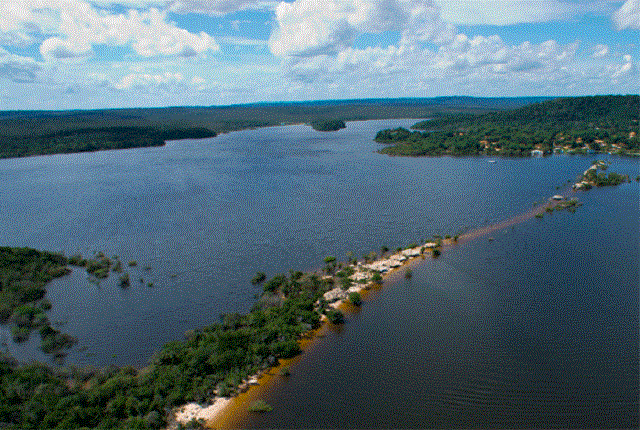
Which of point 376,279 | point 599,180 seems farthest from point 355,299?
point 599,180

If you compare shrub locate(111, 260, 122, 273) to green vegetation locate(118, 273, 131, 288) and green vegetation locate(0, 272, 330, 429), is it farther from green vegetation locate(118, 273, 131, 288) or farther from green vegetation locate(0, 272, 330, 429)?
green vegetation locate(0, 272, 330, 429)

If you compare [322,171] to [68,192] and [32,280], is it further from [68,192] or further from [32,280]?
[32,280]

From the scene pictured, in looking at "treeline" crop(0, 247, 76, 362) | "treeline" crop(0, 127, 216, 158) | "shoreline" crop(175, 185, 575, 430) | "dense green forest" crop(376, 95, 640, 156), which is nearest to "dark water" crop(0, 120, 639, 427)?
"treeline" crop(0, 247, 76, 362)

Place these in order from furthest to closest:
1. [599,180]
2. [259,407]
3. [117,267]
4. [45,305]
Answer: [599,180] → [117,267] → [45,305] → [259,407]

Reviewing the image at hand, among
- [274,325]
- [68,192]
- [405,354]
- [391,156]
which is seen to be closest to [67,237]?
[68,192]

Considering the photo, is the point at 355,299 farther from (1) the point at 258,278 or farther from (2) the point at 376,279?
(1) the point at 258,278
